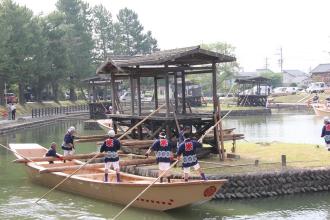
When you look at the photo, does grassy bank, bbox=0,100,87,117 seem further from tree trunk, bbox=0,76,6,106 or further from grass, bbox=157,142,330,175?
grass, bbox=157,142,330,175

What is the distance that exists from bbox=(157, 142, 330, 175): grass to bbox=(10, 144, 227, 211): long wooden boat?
2545mm

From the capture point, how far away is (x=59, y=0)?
83312 millimetres

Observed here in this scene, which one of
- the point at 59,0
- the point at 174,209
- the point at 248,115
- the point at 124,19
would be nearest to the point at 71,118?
the point at 248,115

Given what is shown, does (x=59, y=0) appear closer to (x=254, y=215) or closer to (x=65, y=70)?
(x=65, y=70)

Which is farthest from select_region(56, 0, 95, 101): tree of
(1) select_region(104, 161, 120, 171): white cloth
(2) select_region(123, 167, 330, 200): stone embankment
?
(2) select_region(123, 167, 330, 200): stone embankment

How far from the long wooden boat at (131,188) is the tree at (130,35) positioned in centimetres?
7330

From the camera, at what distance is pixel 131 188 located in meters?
17.3

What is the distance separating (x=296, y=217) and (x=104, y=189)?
6.38 metres

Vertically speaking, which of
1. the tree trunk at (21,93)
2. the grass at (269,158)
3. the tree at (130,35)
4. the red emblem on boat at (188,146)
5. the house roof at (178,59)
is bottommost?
the grass at (269,158)

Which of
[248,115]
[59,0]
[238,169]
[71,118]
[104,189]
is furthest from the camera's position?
[59,0]

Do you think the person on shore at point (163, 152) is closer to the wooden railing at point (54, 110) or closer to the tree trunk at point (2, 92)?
the wooden railing at point (54, 110)

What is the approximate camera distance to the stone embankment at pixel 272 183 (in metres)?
18.7

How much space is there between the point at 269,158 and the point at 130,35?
77.1 m

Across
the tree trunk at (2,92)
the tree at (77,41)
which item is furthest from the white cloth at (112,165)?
the tree at (77,41)
